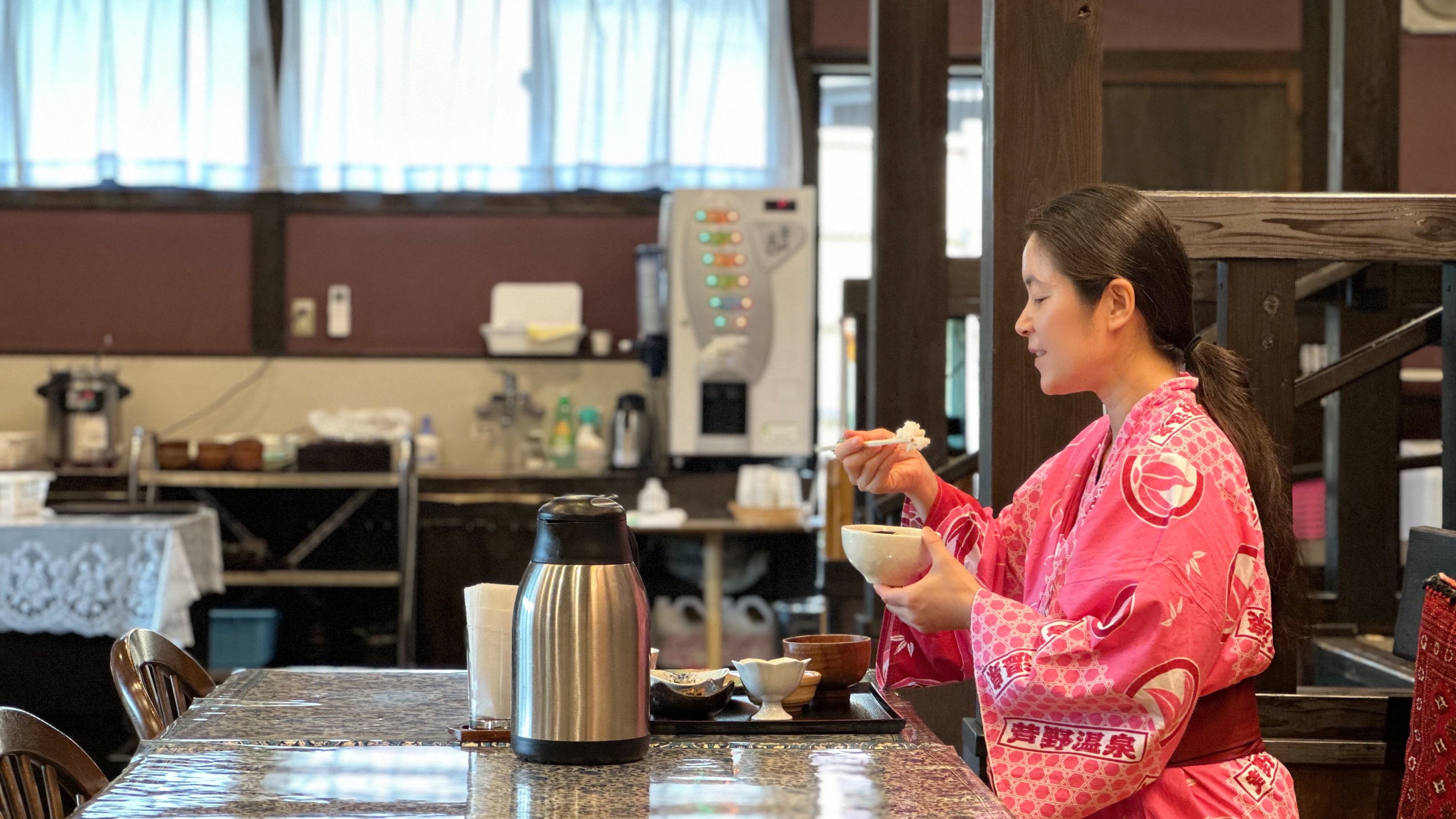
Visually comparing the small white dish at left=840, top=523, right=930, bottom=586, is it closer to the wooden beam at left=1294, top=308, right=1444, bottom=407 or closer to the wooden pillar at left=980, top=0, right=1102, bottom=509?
the wooden pillar at left=980, top=0, right=1102, bottom=509

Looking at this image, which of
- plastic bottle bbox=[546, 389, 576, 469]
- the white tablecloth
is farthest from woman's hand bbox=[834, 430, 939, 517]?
plastic bottle bbox=[546, 389, 576, 469]

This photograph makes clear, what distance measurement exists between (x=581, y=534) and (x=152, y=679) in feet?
3.12

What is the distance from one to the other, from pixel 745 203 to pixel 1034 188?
3829mm

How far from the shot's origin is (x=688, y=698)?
162cm

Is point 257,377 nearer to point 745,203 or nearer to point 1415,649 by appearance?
point 745,203

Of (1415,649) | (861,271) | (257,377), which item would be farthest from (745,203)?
(1415,649)

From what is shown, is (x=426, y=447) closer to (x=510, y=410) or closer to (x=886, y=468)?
(x=510, y=410)

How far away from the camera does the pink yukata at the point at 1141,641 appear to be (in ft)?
4.93

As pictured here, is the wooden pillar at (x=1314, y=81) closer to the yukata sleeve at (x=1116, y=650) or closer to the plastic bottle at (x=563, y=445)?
the plastic bottle at (x=563, y=445)

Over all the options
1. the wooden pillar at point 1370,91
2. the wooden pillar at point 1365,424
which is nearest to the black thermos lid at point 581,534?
the wooden pillar at point 1365,424

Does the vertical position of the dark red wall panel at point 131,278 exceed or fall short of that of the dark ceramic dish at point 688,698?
it exceeds it

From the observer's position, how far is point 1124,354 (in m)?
1.71

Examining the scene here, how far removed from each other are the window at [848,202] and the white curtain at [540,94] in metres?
0.30

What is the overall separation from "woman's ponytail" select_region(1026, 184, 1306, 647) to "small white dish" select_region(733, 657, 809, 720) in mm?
587
